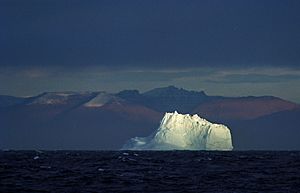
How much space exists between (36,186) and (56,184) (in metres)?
1.93

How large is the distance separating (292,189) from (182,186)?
7284 mm

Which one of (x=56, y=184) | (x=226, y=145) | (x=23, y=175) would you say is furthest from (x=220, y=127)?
(x=56, y=184)

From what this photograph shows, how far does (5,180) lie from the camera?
5469 centimetres

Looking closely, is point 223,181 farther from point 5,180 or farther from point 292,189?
point 5,180

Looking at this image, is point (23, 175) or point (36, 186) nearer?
point (36, 186)

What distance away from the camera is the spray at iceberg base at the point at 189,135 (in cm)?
14338

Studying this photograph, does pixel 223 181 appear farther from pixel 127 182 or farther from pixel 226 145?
pixel 226 145

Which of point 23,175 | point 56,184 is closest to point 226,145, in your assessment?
point 23,175

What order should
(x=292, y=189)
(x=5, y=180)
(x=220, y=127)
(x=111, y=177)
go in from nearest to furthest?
(x=292, y=189) → (x=5, y=180) → (x=111, y=177) → (x=220, y=127)

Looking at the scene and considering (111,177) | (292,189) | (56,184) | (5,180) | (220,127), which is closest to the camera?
(292,189)

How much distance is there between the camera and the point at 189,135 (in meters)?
147

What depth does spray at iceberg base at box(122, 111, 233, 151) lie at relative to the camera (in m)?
143

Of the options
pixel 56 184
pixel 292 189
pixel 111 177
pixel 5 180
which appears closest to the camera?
pixel 292 189

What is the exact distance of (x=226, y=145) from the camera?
14362 cm
